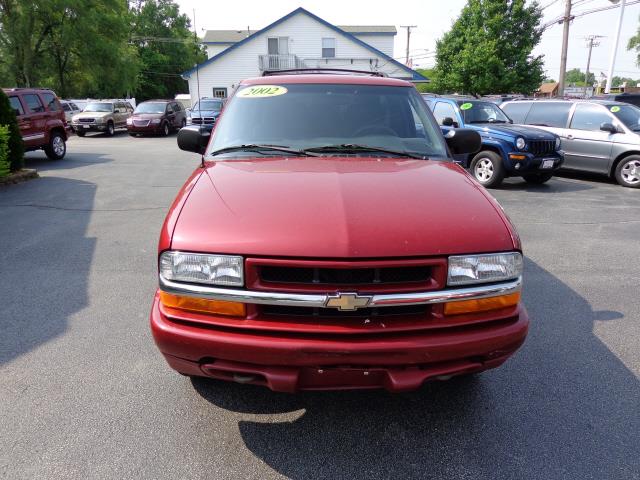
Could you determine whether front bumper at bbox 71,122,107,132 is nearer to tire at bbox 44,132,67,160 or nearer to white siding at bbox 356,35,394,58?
tire at bbox 44,132,67,160

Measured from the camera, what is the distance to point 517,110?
11.8 meters

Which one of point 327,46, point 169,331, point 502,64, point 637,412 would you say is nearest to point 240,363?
point 169,331

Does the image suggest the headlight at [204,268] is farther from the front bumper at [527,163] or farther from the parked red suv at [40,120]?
the parked red suv at [40,120]

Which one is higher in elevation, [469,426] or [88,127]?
[88,127]

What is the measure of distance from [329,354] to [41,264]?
4.41 meters

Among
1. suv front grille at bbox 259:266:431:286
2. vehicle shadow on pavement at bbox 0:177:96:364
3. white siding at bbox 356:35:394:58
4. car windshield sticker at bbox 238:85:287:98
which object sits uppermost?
white siding at bbox 356:35:394:58

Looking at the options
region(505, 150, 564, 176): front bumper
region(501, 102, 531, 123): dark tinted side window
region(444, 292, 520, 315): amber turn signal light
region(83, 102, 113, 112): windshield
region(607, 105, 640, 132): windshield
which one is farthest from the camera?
region(83, 102, 113, 112): windshield

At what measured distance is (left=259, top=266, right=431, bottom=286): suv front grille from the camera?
213 centimetres

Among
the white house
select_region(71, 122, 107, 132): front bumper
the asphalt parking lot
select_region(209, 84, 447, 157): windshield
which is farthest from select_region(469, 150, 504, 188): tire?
the white house

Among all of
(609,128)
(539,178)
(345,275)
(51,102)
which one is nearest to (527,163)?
(539,178)

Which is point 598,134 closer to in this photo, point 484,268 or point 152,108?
point 484,268

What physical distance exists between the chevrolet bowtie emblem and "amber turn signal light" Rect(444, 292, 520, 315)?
0.42m

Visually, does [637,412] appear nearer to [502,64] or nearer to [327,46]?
[502,64]

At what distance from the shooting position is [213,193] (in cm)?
252
